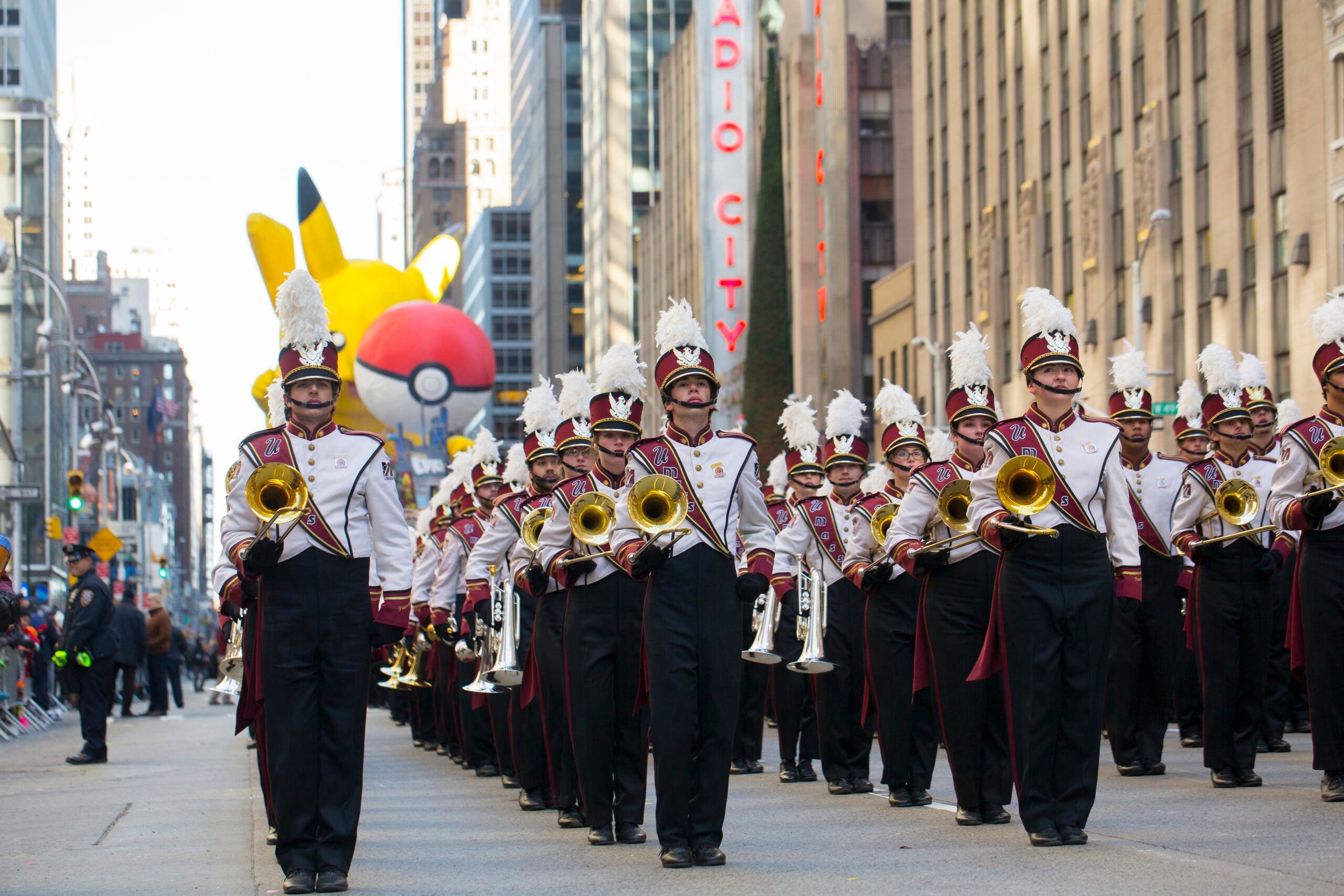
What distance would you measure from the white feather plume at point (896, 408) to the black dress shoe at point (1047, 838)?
4.80 metres

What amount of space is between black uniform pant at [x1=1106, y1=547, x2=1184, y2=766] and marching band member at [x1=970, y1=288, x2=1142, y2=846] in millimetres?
3718

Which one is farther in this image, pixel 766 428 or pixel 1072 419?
pixel 766 428

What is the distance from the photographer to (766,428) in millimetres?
73062

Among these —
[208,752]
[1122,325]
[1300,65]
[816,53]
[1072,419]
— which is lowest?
[208,752]

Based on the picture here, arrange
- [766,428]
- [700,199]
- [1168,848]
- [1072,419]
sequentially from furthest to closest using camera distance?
[700,199] < [766,428] < [1072,419] < [1168,848]

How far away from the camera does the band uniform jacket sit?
29.6 ft

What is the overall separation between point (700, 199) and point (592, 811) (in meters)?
77.2

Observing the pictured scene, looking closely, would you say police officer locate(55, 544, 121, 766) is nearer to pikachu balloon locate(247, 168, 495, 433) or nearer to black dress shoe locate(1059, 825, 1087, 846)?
black dress shoe locate(1059, 825, 1087, 846)

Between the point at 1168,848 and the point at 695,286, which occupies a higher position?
the point at 695,286

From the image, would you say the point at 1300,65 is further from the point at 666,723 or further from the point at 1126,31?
the point at 666,723

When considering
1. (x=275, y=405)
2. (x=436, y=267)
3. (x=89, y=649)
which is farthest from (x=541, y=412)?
(x=436, y=267)

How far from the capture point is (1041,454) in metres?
9.59

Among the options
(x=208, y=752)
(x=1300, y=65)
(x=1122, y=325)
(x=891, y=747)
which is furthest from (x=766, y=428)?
(x=891, y=747)

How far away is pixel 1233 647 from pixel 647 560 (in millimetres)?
4623
